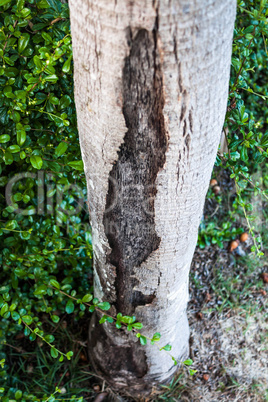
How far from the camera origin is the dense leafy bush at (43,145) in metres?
1.34

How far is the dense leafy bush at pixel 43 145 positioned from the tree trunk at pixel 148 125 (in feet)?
0.88

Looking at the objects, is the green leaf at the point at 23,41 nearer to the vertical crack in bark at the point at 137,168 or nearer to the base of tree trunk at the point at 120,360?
the vertical crack in bark at the point at 137,168

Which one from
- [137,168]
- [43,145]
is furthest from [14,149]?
[137,168]

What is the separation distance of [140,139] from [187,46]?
27cm

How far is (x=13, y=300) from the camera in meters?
1.86

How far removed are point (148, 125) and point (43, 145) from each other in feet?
2.42

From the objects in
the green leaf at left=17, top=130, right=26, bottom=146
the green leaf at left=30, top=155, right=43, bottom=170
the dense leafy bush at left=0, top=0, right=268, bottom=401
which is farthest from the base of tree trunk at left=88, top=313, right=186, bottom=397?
the green leaf at left=17, top=130, right=26, bottom=146

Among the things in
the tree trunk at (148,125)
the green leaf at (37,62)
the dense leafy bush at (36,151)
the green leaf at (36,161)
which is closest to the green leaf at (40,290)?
the dense leafy bush at (36,151)

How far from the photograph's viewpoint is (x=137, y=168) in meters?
1.04

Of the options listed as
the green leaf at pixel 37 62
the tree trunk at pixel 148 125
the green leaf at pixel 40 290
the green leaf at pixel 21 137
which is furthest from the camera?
the green leaf at pixel 40 290

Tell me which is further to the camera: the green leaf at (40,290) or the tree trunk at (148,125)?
the green leaf at (40,290)

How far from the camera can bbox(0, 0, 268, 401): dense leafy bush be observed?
1.34m

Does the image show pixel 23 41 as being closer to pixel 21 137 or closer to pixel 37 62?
pixel 37 62

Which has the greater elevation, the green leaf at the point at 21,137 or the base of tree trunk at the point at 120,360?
the green leaf at the point at 21,137
